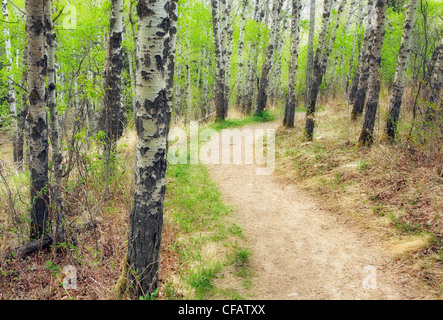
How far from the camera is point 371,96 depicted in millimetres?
7793

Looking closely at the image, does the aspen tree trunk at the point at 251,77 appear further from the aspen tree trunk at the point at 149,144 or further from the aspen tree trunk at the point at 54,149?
the aspen tree trunk at the point at 149,144

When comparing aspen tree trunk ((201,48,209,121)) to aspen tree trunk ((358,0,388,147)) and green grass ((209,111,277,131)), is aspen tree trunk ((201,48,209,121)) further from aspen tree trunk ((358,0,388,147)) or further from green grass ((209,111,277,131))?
aspen tree trunk ((358,0,388,147))

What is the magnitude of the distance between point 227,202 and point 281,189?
5.37 ft

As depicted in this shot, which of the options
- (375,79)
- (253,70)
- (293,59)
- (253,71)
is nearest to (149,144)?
(375,79)

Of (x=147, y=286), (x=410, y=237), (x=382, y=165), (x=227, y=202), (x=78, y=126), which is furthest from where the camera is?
(x=227, y=202)

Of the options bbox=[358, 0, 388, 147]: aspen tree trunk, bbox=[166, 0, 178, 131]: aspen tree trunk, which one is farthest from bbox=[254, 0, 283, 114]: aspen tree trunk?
bbox=[166, 0, 178, 131]: aspen tree trunk

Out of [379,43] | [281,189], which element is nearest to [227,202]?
[281,189]

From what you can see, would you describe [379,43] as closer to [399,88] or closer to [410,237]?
[399,88]

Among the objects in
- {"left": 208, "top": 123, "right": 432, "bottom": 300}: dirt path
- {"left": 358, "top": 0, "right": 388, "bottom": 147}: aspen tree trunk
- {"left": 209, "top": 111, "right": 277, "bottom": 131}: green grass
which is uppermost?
{"left": 358, "top": 0, "right": 388, "bottom": 147}: aspen tree trunk

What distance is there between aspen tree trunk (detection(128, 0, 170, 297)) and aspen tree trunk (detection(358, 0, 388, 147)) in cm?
628

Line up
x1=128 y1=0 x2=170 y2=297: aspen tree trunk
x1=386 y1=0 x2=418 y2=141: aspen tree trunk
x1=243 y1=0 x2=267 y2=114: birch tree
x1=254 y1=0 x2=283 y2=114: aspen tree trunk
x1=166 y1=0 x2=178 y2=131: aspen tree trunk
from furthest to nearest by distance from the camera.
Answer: x1=243 y1=0 x2=267 y2=114: birch tree → x1=254 y1=0 x2=283 y2=114: aspen tree trunk → x1=166 y1=0 x2=178 y2=131: aspen tree trunk → x1=386 y1=0 x2=418 y2=141: aspen tree trunk → x1=128 y1=0 x2=170 y2=297: aspen tree trunk

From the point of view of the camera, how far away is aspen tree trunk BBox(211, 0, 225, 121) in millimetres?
13148

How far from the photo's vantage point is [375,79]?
25.5 ft

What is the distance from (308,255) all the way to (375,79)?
5370mm
